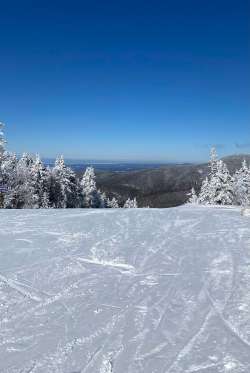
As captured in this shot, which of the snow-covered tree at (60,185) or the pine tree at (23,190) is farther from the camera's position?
the snow-covered tree at (60,185)

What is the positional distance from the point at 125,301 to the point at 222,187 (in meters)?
40.7

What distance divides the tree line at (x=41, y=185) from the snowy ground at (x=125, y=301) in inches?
1216

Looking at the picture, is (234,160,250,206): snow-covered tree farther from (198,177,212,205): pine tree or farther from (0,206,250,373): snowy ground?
(0,206,250,373): snowy ground

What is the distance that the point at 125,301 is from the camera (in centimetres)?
635

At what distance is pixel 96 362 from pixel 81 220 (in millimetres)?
10875

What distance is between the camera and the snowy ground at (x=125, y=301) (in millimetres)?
4484

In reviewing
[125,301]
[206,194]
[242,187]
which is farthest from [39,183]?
[125,301]

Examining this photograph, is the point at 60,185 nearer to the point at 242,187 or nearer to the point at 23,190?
the point at 23,190

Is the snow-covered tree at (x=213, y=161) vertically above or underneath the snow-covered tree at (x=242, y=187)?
above

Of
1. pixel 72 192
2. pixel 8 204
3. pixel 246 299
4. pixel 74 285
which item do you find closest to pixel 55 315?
pixel 74 285

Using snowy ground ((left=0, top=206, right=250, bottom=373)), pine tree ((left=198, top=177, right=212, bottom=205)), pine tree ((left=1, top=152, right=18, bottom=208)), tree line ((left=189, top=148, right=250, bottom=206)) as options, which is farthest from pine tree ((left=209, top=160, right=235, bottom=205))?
snowy ground ((left=0, top=206, right=250, bottom=373))

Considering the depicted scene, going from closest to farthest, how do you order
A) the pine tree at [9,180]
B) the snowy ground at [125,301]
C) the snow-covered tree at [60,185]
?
the snowy ground at [125,301]
the pine tree at [9,180]
the snow-covered tree at [60,185]

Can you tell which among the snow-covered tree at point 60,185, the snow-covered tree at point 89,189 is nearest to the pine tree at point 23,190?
the snow-covered tree at point 60,185

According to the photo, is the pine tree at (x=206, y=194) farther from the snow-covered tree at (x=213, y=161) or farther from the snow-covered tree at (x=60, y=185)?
the snow-covered tree at (x=60, y=185)
